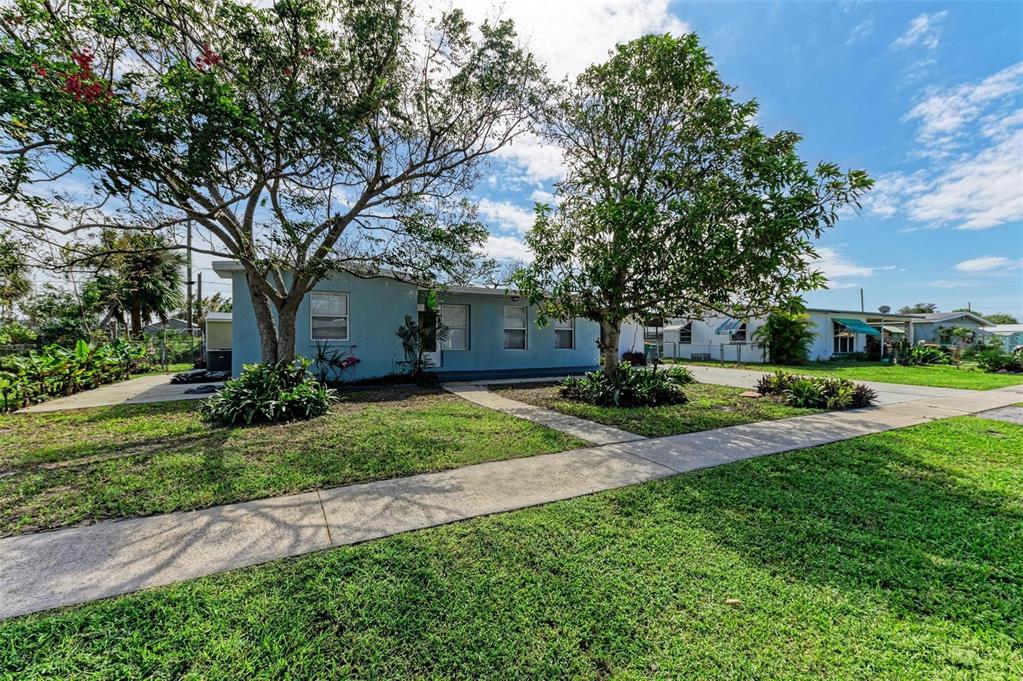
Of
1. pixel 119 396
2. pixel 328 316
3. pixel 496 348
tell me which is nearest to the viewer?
pixel 119 396

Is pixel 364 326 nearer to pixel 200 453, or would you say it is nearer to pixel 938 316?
pixel 200 453

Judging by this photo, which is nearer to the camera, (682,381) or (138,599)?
(138,599)

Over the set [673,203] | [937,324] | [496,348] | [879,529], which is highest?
[673,203]

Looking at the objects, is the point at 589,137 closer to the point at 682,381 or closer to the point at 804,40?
the point at 804,40

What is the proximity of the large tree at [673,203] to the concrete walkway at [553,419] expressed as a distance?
2472mm

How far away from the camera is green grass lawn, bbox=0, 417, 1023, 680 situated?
1891mm

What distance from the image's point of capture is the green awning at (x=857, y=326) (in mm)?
23375

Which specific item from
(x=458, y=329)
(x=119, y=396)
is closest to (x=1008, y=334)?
(x=458, y=329)

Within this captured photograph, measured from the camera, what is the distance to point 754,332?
21906 millimetres

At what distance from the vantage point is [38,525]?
319 centimetres

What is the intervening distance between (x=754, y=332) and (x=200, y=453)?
23793 millimetres

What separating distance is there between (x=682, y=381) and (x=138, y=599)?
11.9m

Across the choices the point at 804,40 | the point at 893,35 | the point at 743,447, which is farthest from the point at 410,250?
the point at 893,35

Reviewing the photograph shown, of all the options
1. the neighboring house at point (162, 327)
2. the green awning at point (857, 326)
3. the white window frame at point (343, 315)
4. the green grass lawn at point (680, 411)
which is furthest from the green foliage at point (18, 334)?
the green awning at point (857, 326)
